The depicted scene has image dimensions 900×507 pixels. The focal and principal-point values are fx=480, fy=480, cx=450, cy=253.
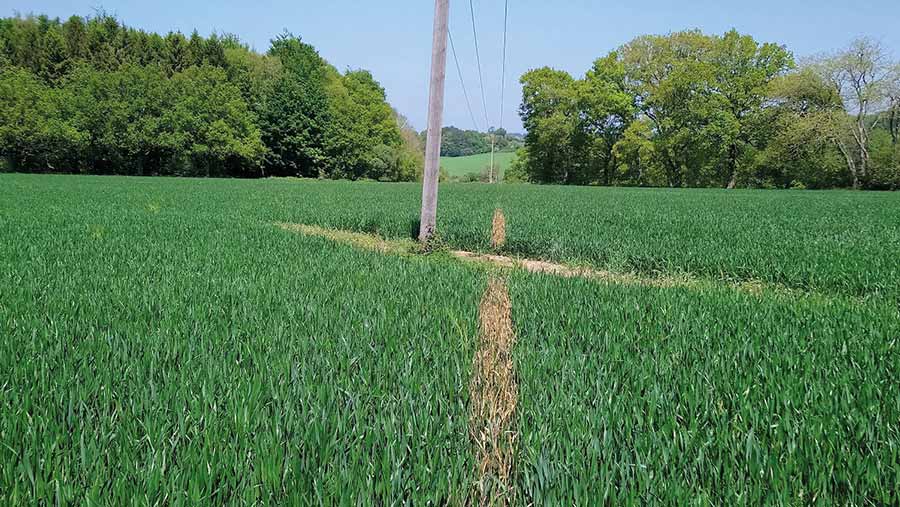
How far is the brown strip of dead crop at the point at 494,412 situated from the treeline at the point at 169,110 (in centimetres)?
4949

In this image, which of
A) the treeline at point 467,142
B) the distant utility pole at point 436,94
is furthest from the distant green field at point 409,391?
the treeline at point 467,142

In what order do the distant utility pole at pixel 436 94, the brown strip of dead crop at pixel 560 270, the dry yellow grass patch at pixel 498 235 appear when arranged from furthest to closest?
the dry yellow grass patch at pixel 498 235, the distant utility pole at pixel 436 94, the brown strip of dead crop at pixel 560 270

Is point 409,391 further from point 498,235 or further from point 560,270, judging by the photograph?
point 498,235

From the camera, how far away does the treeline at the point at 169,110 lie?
138ft

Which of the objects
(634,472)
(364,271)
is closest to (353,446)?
(634,472)

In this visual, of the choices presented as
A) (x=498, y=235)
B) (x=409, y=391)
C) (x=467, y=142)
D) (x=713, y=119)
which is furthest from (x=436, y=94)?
(x=467, y=142)

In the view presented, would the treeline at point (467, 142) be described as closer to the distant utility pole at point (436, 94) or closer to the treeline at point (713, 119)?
the treeline at point (713, 119)

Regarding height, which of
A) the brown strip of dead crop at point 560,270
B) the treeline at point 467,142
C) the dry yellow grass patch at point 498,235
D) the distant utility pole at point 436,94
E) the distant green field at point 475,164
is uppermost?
the treeline at point 467,142

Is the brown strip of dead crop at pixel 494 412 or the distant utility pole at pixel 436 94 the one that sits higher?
the distant utility pole at pixel 436 94

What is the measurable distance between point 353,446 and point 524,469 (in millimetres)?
538

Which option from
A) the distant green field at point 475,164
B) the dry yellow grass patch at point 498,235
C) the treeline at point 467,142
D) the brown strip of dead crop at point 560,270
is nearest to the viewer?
the brown strip of dead crop at point 560,270

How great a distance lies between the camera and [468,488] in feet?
4.48

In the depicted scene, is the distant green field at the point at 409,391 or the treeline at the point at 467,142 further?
the treeline at the point at 467,142

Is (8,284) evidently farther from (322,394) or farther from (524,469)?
(524,469)
